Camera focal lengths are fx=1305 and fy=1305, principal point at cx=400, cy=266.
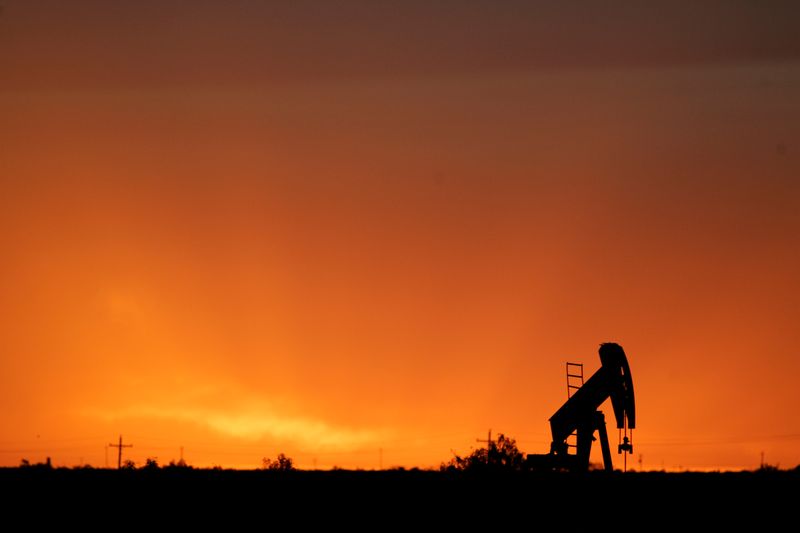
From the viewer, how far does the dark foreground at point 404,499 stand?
21.8 meters

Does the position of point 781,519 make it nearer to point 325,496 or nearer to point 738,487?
point 738,487

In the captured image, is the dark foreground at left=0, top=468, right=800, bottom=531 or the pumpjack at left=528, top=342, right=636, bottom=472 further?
the pumpjack at left=528, top=342, right=636, bottom=472

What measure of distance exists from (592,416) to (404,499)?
13838 millimetres

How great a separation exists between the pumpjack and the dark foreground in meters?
10.2

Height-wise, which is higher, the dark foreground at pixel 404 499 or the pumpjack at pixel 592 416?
the pumpjack at pixel 592 416

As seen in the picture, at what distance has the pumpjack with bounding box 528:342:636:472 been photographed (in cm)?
3488

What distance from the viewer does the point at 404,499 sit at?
901 inches

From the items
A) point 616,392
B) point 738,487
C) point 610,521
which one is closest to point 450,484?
point 610,521

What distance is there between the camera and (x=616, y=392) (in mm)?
35000

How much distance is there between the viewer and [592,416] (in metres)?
35.7

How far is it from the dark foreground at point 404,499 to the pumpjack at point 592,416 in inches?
403

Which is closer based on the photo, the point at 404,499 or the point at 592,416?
the point at 404,499

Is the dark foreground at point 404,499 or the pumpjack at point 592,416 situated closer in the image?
the dark foreground at point 404,499

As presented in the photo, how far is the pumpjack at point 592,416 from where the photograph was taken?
34.9 m
